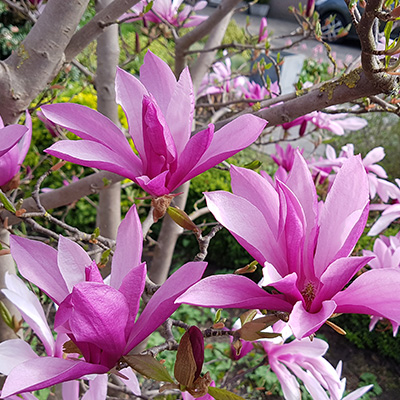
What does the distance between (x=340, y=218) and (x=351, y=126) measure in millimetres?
1363

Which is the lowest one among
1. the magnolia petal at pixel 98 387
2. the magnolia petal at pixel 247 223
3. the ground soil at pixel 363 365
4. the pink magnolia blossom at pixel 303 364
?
the ground soil at pixel 363 365

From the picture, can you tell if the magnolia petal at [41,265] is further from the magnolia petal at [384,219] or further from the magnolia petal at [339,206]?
the magnolia petal at [384,219]

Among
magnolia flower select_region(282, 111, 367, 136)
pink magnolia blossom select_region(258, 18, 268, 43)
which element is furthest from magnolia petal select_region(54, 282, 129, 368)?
pink magnolia blossom select_region(258, 18, 268, 43)

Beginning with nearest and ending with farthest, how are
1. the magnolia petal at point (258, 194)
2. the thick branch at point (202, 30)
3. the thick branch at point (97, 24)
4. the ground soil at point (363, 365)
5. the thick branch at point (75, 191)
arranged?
the magnolia petal at point (258, 194), the thick branch at point (97, 24), the thick branch at point (75, 191), the thick branch at point (202, 30), the ground soil at point (363, 365)

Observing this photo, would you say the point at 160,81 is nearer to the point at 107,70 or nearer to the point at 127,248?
the point at 127,248

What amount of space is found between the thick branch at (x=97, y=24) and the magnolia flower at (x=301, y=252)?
55 centimetres

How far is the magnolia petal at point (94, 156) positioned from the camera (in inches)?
20.4

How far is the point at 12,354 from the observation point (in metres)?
0.62

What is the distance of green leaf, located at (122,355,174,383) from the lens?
18.9 inches

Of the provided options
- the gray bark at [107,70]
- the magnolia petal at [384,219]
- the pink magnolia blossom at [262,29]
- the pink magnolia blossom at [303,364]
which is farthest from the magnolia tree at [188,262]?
the pink magnolia blossom at [262,29]

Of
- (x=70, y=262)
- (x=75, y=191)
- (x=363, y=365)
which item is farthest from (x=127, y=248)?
(x=363, y=365)

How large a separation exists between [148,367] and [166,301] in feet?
0.23

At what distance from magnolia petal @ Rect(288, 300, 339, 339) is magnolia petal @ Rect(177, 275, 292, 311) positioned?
0.10 ft

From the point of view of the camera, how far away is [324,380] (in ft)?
2.67
